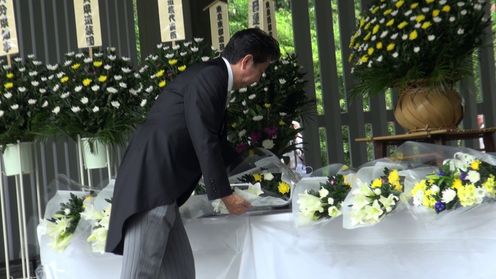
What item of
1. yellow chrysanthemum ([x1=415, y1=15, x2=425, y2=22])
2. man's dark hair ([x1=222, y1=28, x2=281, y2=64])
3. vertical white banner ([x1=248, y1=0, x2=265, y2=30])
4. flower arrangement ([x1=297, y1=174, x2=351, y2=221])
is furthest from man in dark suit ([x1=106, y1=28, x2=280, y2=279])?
vertical white banner ([x1=248, y1=0, x2=265, y2=30])

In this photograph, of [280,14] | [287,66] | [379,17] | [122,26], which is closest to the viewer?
[379,17]

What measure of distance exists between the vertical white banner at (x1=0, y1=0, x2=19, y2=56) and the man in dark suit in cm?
161

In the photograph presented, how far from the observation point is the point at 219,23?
12.3 feet

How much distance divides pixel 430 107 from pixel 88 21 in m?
1.68

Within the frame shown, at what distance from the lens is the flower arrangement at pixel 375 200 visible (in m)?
2.05

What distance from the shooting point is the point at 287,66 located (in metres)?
3.42

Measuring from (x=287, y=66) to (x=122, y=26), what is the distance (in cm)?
285

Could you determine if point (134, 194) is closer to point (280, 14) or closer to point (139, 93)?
point (139, 93)

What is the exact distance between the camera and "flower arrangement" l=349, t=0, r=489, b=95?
2.81 metres

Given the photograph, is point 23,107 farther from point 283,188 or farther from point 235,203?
Result: point 235,203

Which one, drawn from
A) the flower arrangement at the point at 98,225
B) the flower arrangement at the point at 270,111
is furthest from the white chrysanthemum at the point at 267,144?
the flower arrangement at the point at 98,225

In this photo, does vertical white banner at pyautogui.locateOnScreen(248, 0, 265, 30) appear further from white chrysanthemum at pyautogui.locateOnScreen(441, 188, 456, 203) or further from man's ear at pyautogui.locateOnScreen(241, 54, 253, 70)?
white chrysanthemum at pyautogui.locateOnScreen(441, 188, 456, 203)

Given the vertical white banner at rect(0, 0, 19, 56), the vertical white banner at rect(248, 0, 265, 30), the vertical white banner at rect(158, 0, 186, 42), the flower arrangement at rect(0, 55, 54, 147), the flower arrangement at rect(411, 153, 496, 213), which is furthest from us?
the vertical white banner at rect(248, 0, 265, 30)

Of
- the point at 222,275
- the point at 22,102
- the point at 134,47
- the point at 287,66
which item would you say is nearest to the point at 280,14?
the point at 134,47
